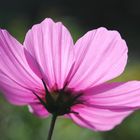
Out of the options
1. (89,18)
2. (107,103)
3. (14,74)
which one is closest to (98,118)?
(107,103)

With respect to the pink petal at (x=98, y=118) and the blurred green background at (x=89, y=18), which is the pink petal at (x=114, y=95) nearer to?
the pink petal at (x=98, y=118)

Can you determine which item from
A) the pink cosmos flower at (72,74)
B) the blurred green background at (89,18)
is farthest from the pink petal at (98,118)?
the blurred green background at (89,18)

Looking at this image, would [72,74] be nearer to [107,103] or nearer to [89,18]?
[107,103]

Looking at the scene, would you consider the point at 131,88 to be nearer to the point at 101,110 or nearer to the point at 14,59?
the point at 101,110

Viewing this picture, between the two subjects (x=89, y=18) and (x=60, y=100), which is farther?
(x=89, y=18)

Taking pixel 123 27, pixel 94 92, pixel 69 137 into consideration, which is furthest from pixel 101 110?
pixel 123 27

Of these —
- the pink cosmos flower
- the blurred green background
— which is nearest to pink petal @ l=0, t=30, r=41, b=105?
the pink cosmos flower
